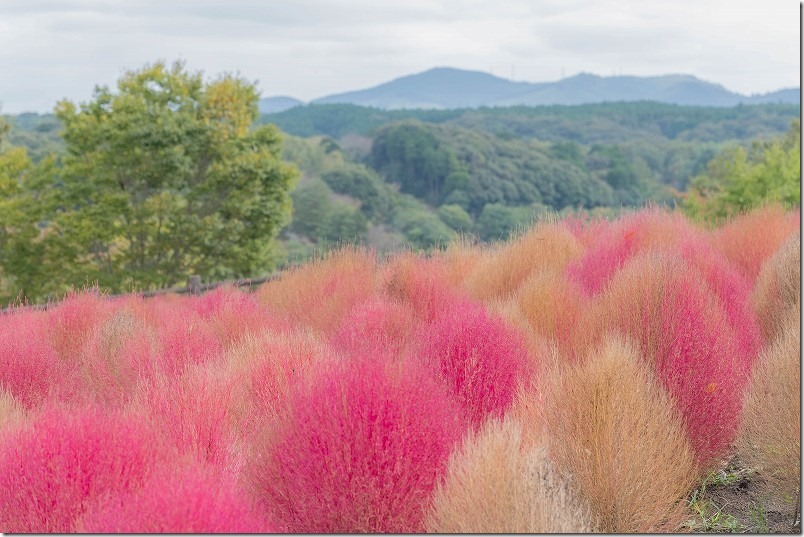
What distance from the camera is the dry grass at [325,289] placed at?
809 cm

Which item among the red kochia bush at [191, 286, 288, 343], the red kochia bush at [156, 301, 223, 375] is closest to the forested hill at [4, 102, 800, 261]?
the red kochia bush at [191, 286, 288, 343]

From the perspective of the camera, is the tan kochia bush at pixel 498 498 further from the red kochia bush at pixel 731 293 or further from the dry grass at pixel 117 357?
the red kochia bush at pixel 731 293

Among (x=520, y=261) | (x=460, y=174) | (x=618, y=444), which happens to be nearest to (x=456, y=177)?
(x=460, y=174)

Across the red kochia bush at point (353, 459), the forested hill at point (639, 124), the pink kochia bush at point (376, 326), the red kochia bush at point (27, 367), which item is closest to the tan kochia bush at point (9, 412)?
the red kochia bush at point (27, 367)

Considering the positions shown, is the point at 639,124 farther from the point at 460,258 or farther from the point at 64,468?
the point at 64,468

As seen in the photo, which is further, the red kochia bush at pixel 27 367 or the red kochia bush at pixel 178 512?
the red kochia bush at pixel 27 367

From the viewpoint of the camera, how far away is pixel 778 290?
7199mm

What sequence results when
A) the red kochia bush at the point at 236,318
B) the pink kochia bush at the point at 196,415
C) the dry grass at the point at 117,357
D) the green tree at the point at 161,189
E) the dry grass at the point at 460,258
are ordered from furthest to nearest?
the green tree at the point at 161,189, the dry grass at the point at 460,258, the red kochia bush at the point at 236,318, the dry grass at the point at 117,357, the pink kochia bush at the point at 196,415

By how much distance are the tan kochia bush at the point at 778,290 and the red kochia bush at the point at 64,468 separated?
5.37 m

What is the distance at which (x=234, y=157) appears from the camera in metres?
25.8

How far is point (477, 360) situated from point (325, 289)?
3.89 m

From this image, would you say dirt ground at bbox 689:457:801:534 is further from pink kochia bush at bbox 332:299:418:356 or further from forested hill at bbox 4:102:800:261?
forested hill at bbox 4:102:800:261

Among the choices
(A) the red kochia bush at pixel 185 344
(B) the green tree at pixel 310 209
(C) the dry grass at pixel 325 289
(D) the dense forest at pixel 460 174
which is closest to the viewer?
(A) the red kochia bush at pixel 185 344

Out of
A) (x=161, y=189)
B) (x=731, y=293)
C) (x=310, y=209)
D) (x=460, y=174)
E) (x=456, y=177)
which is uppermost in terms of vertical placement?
(x=731, y=293)
